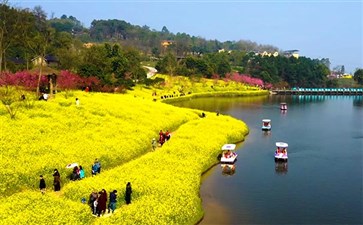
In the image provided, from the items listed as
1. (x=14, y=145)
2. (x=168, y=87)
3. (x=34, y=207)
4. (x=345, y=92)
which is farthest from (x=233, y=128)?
(x=345, y=92)

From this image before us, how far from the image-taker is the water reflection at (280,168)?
44803 millimetres

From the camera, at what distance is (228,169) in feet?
149

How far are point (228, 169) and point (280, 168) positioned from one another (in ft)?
20.1

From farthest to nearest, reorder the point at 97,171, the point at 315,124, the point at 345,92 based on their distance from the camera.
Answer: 1. the point at 345,92
2. the point at 315,124
3. the point at 97,171

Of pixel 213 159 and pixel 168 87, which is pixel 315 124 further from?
pixel 168 87

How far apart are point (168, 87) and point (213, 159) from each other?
8949 cm

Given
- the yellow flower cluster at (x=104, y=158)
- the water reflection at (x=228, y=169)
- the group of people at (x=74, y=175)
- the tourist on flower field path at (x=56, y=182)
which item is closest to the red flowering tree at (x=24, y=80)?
the yellow flower cluster at (x=104, y=158)

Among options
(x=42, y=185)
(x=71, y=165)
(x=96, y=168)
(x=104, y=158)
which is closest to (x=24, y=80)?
(x=104, y=158)

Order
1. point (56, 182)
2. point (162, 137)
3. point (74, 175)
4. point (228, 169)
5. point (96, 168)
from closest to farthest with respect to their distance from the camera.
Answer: point (56, 182) → point (74, 175) → point (96, 168) → point (228, 169) → point (162, 137)

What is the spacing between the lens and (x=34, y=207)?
2775 centimetres

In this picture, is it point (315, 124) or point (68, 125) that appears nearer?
point (68, 125)

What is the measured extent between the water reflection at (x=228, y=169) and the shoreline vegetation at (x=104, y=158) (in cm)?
187

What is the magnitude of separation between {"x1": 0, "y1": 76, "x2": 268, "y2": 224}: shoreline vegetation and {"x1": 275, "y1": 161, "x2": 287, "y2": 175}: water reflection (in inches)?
296

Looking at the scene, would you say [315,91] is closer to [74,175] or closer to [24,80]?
[24,80]
